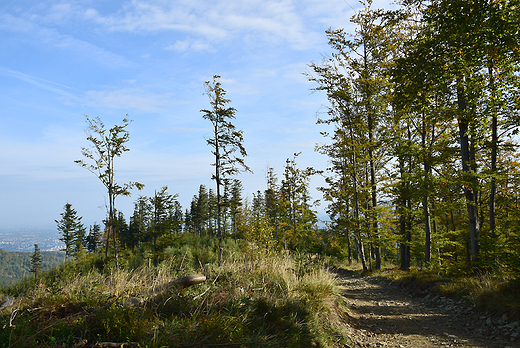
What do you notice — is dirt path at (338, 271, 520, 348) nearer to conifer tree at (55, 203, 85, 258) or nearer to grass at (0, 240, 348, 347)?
grass at (0, 240, 348, 347)

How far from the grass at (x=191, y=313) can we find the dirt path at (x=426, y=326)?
697mm

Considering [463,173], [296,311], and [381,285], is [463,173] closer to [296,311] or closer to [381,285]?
[381,285]

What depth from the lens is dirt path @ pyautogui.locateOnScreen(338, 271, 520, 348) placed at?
4.77 metres

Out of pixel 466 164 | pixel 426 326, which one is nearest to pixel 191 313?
pixel 426 326

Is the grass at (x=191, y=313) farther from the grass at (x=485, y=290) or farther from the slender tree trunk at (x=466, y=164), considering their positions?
the slender tree trunk at (x=466, y=164)

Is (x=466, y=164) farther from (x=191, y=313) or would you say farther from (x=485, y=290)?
(x=191, y=313)

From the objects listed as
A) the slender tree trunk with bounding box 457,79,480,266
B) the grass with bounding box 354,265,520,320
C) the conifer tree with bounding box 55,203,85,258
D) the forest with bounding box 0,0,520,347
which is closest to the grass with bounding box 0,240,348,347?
the forest with bounding box 0,0,520,347

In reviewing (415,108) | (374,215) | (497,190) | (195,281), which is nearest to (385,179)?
(374,215)

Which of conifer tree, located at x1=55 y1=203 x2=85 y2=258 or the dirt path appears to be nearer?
the dirt path

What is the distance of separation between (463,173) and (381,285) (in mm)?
5691

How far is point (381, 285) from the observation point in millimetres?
11508

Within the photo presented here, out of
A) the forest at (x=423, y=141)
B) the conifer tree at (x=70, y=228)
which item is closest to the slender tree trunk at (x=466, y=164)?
the forest at (x=423, y=141)

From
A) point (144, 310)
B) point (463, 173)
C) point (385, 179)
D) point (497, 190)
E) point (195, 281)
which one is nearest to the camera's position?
point (144, 310)

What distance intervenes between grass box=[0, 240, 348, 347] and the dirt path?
0.70 m
